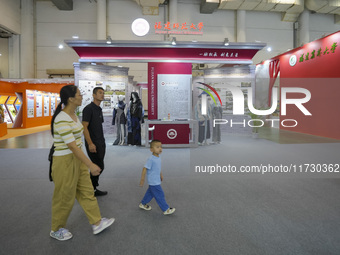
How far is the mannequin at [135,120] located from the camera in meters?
6.94

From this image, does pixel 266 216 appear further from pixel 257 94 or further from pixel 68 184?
pixel 257 94

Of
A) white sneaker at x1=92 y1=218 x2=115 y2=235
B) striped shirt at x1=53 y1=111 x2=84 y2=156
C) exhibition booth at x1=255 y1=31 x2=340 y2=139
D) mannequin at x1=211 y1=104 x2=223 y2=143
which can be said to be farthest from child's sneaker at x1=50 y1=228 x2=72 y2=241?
exhibition booth at x1=255 y1=31 x2=340 y2=139

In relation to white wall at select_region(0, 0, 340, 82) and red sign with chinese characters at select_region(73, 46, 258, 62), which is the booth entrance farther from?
white wall at select_region(0, 0, 340, 82)

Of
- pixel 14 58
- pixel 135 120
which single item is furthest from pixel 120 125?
pixel 14 58

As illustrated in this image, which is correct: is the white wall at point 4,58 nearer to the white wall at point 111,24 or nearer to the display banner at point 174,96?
the white wall at point 111,24

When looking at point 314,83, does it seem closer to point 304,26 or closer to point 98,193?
point 304,26

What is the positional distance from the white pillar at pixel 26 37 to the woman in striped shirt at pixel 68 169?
1388 centimetres

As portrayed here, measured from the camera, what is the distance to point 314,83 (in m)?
9.14

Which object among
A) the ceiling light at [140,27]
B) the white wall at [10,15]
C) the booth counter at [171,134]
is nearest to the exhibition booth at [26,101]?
the white wall at [10,15]

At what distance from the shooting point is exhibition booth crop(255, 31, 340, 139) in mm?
8219

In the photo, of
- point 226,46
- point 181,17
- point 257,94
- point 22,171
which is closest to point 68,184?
point 22,171

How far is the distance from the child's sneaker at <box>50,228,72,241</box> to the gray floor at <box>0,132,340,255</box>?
0.14ft

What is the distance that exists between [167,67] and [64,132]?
548cm

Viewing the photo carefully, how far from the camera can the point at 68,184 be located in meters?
1.91
